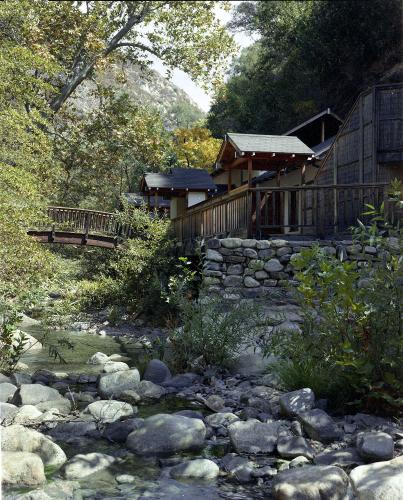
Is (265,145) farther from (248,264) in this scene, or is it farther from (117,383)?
(117,383)

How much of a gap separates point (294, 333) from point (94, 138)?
1928cm

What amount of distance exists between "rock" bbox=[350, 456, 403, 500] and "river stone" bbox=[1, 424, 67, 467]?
230 cm

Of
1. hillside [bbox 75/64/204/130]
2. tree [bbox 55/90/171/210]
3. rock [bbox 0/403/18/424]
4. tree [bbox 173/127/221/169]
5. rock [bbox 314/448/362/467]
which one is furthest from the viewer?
tree [bbox 173/127/221/169]

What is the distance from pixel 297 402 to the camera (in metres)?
5.65

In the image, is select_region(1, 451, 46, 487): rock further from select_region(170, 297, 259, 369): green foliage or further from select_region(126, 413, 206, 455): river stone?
select_region(170, 297, 259, 369): green foliage

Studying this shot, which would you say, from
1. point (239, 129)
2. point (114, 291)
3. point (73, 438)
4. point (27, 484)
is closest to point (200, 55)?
point (114, 291)

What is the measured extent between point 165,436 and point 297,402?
4.51 ft

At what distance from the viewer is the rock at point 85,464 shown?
442 cm

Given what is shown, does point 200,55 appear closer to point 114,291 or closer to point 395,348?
point 114,291

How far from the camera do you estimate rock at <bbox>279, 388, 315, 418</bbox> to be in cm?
559

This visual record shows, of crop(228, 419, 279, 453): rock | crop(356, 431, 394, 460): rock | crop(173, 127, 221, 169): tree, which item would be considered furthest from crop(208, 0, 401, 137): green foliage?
crop(356, 431, 394, 460): rock

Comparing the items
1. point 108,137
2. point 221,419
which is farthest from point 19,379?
point 108,137

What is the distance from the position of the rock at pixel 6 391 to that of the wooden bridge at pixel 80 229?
57.7ft

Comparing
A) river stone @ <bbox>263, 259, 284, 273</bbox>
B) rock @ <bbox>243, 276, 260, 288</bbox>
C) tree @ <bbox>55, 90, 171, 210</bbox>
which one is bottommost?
rock @ <bbox>243, 276, 260, 288</bbox>
